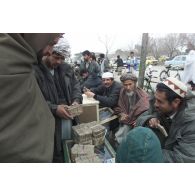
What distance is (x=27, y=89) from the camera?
0.79 metres

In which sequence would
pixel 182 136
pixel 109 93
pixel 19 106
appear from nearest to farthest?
pixel 19 106 → pixel 182 136 → pixel 109 93

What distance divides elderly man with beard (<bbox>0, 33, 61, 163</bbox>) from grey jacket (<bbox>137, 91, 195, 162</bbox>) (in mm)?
945

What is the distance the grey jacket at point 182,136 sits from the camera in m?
1.49

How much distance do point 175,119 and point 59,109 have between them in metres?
0.92

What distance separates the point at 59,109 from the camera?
1955mm

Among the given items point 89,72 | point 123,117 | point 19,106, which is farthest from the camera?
point 89,72

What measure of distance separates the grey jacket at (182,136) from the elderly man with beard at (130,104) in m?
1.00

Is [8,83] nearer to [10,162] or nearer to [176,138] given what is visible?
[10,162]

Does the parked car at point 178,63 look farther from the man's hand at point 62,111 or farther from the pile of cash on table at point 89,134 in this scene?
the man's hand at point 62,111

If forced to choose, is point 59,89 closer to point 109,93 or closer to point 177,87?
point 177,87

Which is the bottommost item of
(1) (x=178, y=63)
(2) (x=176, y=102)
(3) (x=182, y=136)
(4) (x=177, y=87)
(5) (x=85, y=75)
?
(1) (x=178, y=63)

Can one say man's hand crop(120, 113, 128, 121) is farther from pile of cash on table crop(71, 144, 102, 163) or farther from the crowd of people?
pile of cash on table crop(71, 144, 102, 163)

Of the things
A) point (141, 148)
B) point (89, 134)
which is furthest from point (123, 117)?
point (141, 148)

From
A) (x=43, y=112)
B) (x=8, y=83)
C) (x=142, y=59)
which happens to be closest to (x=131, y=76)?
(x=142, y=59)
